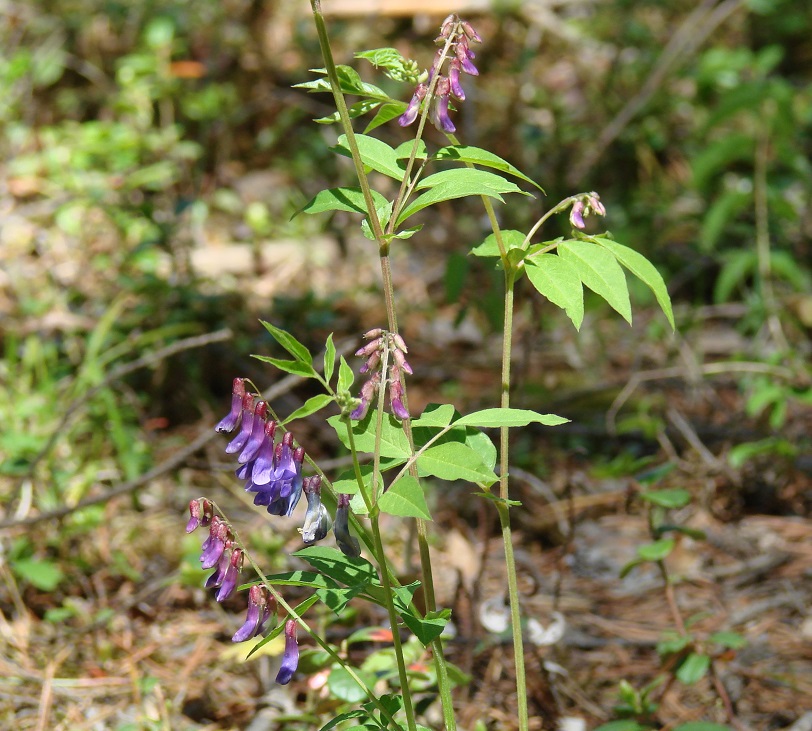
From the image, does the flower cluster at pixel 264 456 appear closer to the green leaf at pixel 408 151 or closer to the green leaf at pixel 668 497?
the green leaf at pixel 408 151

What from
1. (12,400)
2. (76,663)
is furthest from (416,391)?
(76,663)

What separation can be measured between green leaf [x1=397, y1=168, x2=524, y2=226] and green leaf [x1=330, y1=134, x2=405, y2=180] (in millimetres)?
68

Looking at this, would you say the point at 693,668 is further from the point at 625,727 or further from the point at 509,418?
the point at 509,418

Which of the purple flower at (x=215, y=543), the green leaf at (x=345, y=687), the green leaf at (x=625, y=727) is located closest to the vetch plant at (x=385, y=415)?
the purple flower at (x=215, y=543)

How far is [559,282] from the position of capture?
1.38m

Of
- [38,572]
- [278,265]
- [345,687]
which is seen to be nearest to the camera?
[345,687]

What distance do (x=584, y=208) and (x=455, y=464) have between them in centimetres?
49

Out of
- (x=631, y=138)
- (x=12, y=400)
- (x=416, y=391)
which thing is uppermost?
(x=631, y=138)

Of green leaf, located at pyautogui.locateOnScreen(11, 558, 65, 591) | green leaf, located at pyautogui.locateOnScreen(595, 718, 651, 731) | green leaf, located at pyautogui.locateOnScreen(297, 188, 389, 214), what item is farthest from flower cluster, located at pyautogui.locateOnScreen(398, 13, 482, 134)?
green leaf, located at pyautogui.locateOnScreen(11, 558, 65, 591)

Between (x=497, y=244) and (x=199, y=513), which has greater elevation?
(x=497, y=244)

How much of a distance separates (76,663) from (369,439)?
162 cm

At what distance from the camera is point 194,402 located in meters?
3.80

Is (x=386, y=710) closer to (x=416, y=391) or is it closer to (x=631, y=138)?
(x=416, y=391)

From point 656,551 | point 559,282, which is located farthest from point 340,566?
point 656,551
